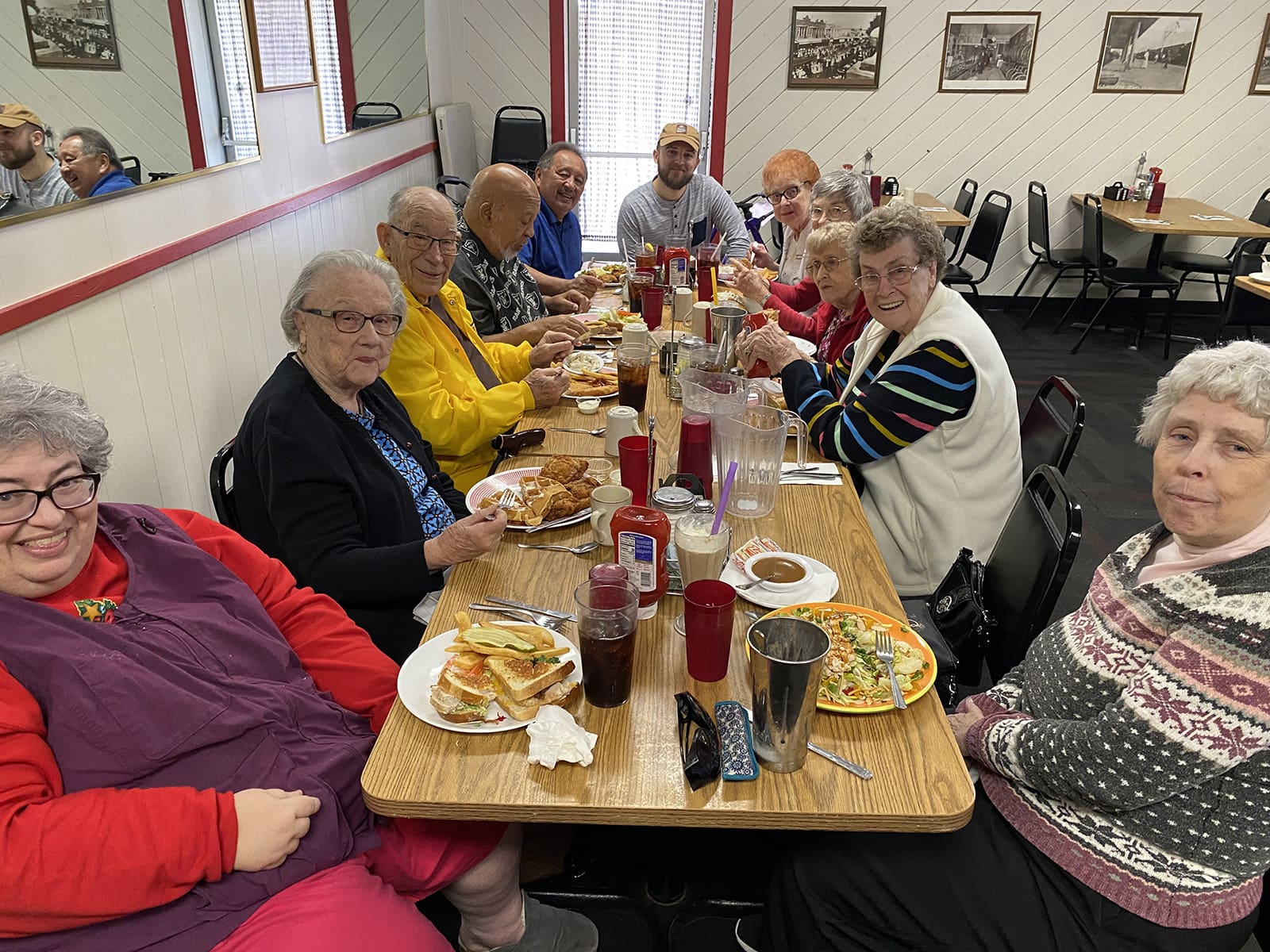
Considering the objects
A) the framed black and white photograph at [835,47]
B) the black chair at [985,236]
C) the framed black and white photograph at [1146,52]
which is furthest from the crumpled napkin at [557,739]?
the framed black and white photograph at [1146,52]

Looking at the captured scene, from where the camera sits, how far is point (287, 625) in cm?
156

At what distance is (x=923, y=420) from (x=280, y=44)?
2901 mm

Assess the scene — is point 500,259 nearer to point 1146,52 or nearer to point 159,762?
point 159,762

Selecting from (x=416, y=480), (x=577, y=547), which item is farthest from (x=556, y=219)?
(x=577, y=547)

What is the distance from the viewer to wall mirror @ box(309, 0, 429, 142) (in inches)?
160

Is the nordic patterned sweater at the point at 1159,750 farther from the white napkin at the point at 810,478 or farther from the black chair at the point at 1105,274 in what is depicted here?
the black chair at the point at 1105,274

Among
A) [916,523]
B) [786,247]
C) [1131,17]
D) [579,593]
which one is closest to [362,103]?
[786,247]

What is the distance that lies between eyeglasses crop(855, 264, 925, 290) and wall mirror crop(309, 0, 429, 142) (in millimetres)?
2759

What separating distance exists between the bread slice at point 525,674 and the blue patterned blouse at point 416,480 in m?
0.73

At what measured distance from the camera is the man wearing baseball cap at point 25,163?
5.69 ft

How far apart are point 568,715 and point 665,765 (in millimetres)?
161

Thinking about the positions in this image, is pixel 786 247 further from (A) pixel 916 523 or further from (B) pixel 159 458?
(B) pixel 159 458

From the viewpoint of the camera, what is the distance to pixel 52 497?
1.19 m

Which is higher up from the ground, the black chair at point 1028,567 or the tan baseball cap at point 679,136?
the tan baseball cap at point 679,136
